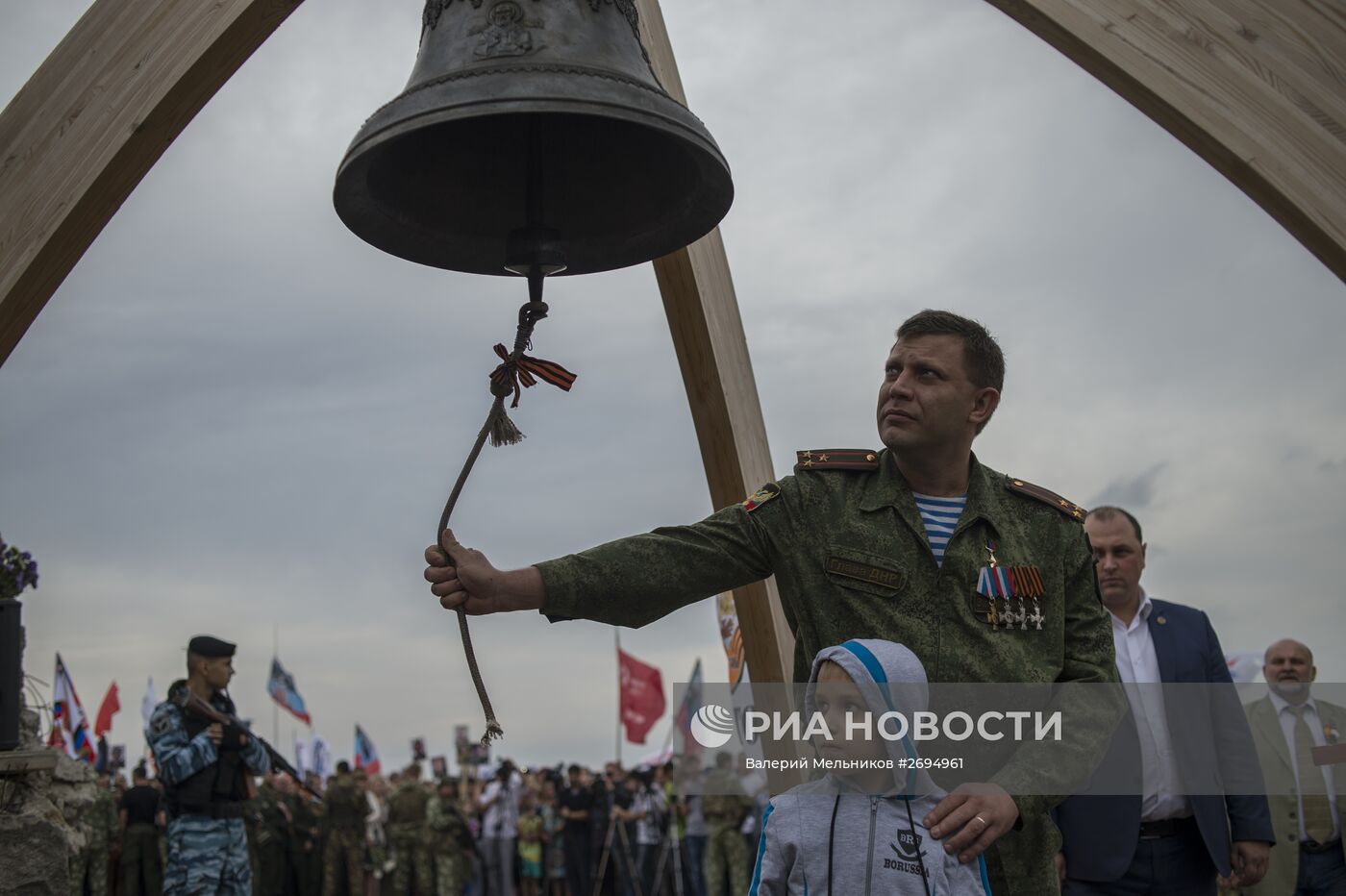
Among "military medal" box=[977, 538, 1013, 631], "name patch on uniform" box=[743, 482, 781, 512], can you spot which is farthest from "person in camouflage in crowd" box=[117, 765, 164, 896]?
"military medal" box=[977, 538, 1013, 631]

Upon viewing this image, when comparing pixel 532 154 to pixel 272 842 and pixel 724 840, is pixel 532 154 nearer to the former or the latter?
pixel 724 840

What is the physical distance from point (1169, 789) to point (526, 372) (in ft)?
10.5

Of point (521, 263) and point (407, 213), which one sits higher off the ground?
point (407, 213)

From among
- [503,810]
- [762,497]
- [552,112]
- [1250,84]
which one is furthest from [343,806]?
[1250,84]

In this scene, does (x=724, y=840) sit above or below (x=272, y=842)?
below

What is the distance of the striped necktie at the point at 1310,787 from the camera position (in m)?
6.10

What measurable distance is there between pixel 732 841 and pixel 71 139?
1531 cm

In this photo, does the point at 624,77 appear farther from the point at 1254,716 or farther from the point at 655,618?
the point at 1254,716

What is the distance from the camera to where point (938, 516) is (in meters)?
3.36

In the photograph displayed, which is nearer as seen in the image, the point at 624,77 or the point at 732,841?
the point at 624,77

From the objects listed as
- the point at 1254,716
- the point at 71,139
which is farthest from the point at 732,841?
the point at 71,139

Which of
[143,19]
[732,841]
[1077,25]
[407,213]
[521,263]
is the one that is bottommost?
[732,841]

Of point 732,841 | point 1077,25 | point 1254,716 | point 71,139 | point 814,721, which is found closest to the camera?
point 814,721

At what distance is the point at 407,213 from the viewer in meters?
3.36
